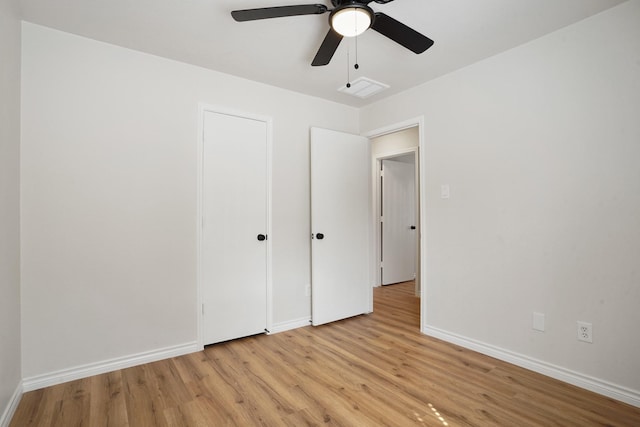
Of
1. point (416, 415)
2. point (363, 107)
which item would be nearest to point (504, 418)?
point (416, 415)

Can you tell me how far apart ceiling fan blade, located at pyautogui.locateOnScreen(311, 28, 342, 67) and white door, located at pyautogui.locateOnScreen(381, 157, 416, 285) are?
3332mm

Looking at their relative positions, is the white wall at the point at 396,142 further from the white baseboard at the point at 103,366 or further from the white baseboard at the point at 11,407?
the white baseboard at the point at 11,407

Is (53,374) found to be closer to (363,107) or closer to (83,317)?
(83,317)

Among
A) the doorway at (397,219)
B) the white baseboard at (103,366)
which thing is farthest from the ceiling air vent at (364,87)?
the white baseboard at (103,366)

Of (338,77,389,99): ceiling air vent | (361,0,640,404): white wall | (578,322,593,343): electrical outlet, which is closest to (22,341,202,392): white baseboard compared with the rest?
(361,0,640,404): white wall

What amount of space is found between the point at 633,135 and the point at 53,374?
4107mm

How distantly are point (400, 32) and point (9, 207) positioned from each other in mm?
2550

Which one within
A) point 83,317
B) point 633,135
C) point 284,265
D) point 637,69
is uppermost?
point 637,69

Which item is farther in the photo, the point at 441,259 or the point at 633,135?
the point at 441,259

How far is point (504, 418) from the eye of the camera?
1.81 metres

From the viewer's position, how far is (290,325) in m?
3.33

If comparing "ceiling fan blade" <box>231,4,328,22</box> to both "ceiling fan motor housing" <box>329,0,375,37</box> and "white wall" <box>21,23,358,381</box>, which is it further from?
"white wall" <box>21,23,358,381</box>

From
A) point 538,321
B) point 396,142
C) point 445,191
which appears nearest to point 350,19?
point 445,191

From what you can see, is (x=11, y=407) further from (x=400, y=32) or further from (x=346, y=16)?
(x=400, y=32)
